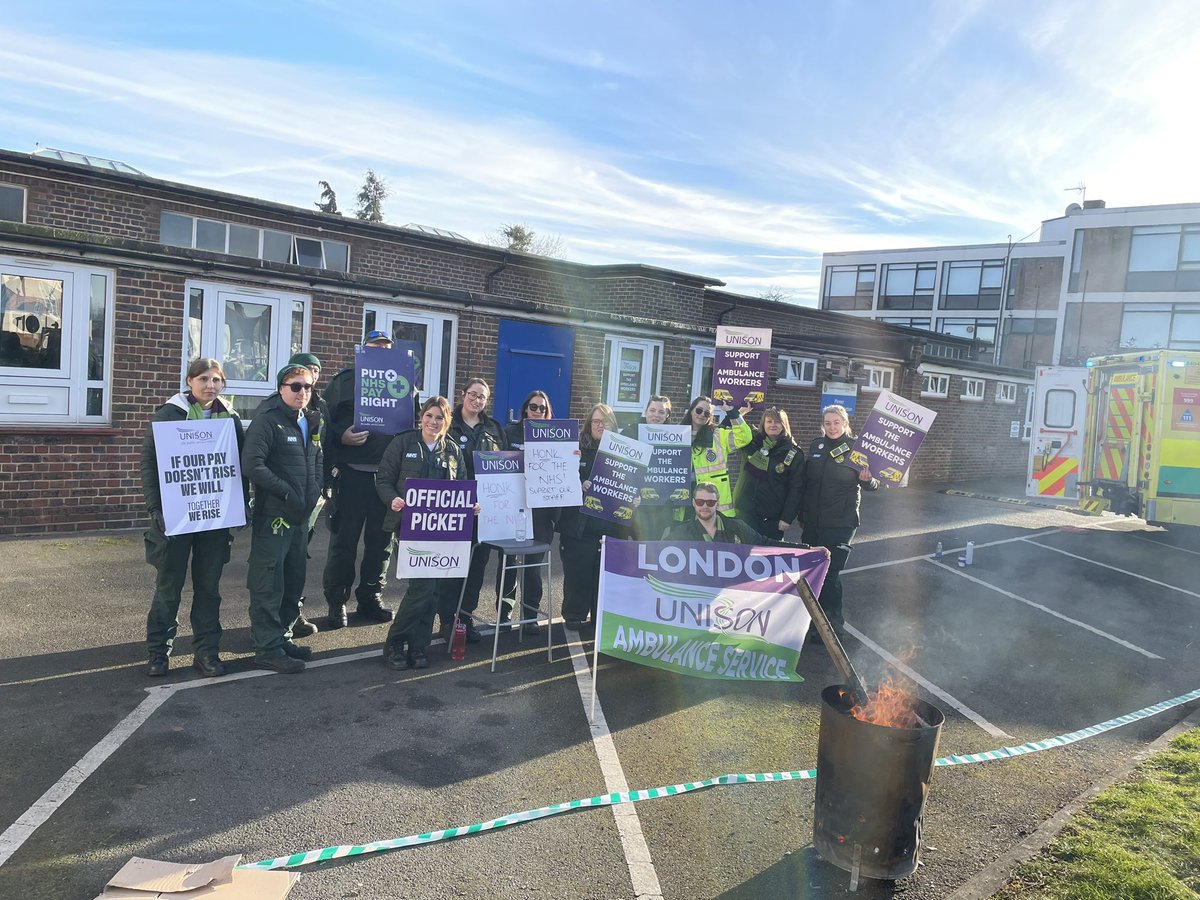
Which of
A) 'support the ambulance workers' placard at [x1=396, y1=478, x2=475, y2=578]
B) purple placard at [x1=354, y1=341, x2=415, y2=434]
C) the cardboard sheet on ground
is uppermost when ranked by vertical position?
purple placard at [x1=354, y1=341, x2=415, y2=434]

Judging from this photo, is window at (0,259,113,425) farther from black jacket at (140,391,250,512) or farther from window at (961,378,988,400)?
window at (961,378,988,400)

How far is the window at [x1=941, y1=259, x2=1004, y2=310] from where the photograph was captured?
48.9 m

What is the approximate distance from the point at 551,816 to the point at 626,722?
4.53 ft

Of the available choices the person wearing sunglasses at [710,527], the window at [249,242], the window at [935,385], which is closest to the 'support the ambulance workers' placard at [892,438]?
the person wearing sunglasses at [710,527]

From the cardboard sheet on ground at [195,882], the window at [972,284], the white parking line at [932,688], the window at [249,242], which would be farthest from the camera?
the window at [972,284]

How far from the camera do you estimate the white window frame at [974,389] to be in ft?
80.5

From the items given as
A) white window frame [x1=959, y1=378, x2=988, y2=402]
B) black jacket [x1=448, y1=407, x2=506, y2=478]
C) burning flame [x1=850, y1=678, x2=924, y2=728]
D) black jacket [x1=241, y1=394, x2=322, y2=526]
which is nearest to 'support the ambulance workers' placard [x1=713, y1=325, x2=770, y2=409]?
black jacket [x1=448, y1=407, x2=506, y2=478]

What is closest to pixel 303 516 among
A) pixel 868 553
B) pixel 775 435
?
pixel 775 435

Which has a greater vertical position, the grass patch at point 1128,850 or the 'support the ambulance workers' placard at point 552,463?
the 'support the ambulance workers' placard at point 552,463

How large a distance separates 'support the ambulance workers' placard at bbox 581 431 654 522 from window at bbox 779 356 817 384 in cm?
1194

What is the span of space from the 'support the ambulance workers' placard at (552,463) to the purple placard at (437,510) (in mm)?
710

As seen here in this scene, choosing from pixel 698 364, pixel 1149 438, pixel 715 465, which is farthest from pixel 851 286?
pixel 715 465

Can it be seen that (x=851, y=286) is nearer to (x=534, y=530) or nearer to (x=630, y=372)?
(x=630, y=372)

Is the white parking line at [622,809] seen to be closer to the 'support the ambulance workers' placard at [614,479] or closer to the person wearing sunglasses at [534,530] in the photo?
the person wearing sunglasses at [534,530]
